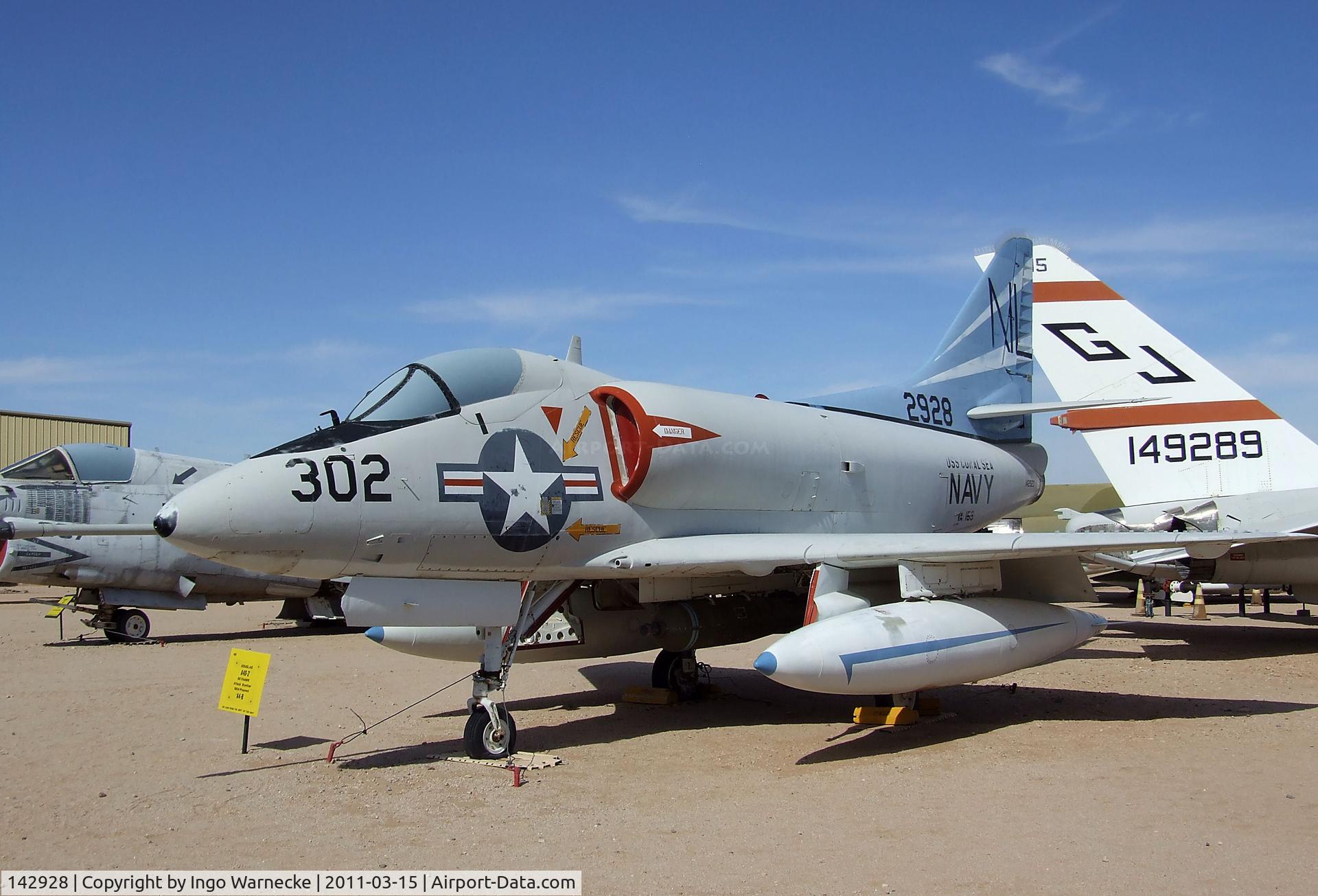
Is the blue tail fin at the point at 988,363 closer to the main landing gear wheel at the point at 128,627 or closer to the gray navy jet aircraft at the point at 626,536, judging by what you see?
the gray navy jet aircraft at the point at 626,536

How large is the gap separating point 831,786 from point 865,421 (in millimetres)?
5019

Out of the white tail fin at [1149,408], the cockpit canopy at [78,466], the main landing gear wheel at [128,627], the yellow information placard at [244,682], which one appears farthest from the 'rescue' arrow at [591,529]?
the main landing gear wheel at [128,627]

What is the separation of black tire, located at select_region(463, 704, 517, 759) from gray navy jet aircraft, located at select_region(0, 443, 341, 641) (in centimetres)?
918

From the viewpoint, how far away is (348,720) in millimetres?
→ 9516

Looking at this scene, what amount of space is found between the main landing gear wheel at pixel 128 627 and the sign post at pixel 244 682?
33.6 feet

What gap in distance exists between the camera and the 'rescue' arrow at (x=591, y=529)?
7977 mm

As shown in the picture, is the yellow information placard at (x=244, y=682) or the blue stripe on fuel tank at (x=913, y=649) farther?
the yellow information placard at (x=244, y=682)

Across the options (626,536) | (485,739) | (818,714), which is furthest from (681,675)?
(485,739)

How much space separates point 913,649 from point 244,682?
5.36 meters

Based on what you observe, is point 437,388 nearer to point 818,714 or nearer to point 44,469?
point 818,714

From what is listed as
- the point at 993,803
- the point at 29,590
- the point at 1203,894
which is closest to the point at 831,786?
the point at 993,803

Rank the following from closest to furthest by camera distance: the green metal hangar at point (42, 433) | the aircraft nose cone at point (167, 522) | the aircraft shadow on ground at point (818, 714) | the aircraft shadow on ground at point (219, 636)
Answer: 1. the aircraft nose cone at point (167, 522)
2. the aircraft shadow on ground at point (818, 714)
3. the aircraft shadow on ground at point (219, 636)
4. the green metal hangar at point (42, 433)

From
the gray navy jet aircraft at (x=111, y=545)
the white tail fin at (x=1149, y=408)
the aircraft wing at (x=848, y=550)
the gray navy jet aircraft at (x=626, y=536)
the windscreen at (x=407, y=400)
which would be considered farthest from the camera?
the gray navy jet aircraft at (x=111, y=545)

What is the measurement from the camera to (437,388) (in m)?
7.80
